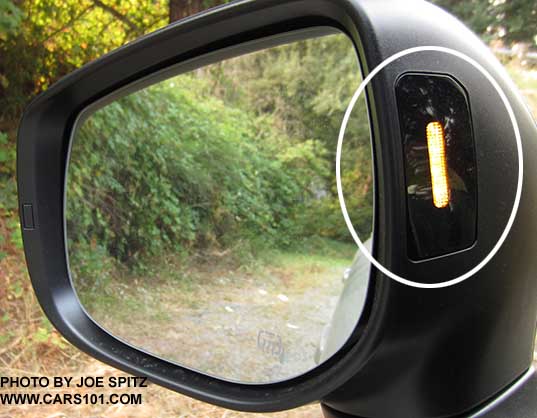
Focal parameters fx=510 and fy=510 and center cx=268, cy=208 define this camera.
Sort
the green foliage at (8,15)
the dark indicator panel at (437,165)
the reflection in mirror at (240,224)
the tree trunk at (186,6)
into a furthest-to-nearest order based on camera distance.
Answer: the tree trunk at (186,6) < the green foliage at (8,15) < the reflection in mirror at (240,224) < the dark indicator panel at (437,165)

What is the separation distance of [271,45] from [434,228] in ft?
2.17

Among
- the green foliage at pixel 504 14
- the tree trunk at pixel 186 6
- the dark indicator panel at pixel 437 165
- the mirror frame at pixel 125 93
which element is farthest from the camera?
the tree trunk at pixel 186 6

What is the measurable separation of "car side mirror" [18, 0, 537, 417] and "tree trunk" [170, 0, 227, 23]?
3672 mm

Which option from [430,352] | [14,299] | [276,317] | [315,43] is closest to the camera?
[430,352]

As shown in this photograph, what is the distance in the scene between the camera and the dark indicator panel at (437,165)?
0.78 meters

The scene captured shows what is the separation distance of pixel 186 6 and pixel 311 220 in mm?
4998

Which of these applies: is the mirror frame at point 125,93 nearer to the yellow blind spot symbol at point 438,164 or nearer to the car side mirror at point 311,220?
the car side mirror at point 311,220

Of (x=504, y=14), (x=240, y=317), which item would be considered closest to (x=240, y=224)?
(x=240, y=317)

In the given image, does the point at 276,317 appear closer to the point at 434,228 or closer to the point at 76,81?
the point at 434,228

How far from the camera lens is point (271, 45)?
1236 millimetres

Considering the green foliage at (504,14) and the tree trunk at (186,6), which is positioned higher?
the tree trunk at (186,6)

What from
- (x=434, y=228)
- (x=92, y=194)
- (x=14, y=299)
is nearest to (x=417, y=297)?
(x=434, y=228)

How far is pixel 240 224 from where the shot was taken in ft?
5.16
